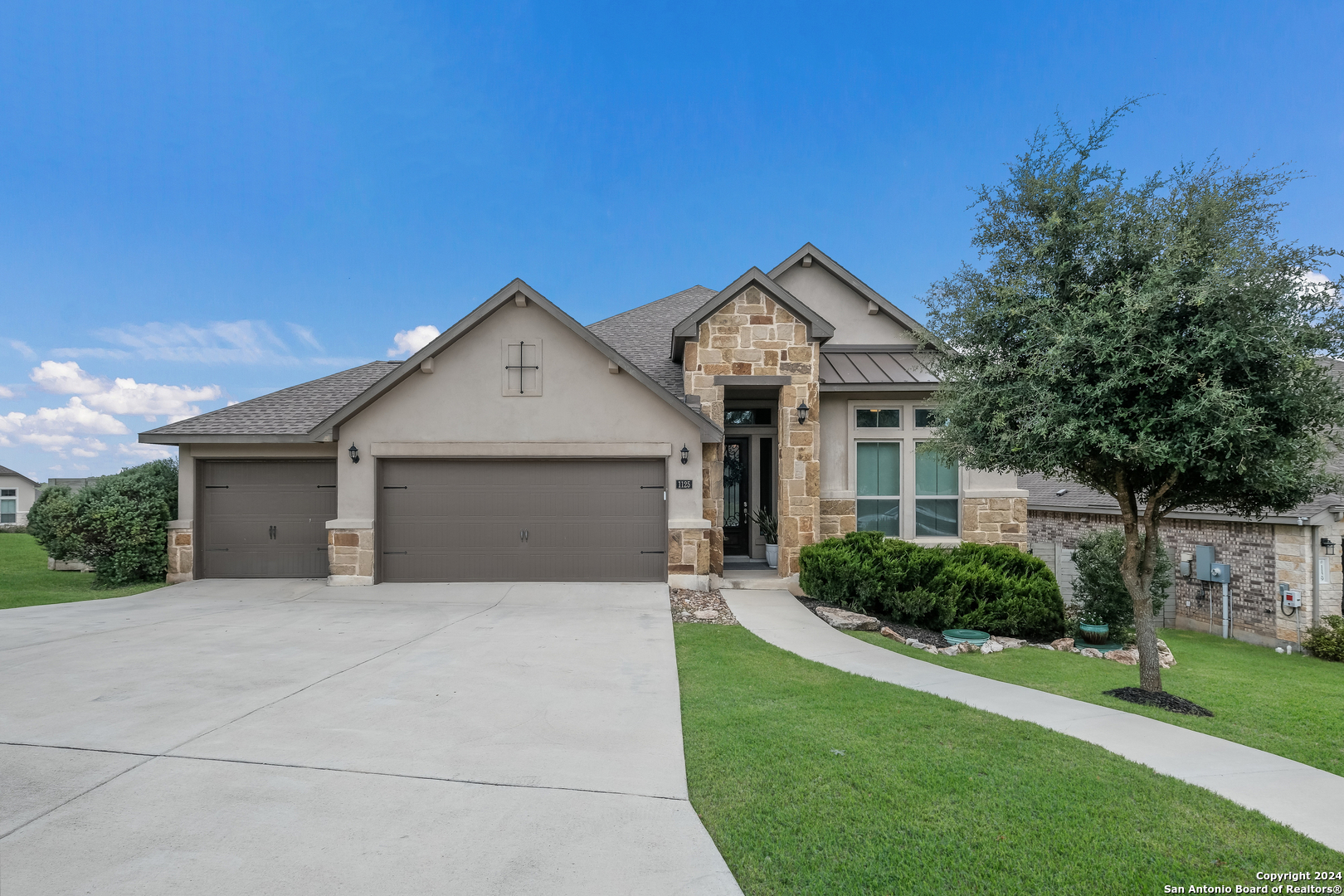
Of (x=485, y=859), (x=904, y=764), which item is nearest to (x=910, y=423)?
(x=904, y=764)

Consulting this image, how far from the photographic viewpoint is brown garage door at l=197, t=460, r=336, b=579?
12.0m

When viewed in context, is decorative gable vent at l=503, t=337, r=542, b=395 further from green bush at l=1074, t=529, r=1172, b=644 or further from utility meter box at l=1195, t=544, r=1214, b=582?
utility meter box at l=1195, t=544, r=1214, b=582

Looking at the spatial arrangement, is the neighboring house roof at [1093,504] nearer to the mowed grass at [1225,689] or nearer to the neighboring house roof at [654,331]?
the mowed grass at [1225,689]

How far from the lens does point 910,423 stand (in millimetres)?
12266

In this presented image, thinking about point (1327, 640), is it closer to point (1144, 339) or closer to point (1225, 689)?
point (1225, 689)

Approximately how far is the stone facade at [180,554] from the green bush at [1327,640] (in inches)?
860

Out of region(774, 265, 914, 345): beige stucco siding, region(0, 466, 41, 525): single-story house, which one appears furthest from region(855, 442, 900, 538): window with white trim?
region(0, 466, 41, 525): single-story house

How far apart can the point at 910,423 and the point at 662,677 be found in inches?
320

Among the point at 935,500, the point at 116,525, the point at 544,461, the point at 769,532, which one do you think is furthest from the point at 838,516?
the point at 116,525

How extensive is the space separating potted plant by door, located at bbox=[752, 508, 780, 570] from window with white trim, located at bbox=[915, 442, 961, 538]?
2.76 metres

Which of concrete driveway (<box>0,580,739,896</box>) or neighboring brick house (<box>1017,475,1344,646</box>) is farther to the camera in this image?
neighboring brick house (<box>1017,475,1344,646</box>)

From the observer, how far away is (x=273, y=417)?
12086mm

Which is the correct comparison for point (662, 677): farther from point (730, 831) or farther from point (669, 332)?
point (669, 332)

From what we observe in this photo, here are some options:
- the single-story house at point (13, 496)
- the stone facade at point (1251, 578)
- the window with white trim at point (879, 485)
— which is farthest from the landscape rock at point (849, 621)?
the single-story house at point (13, 496)
